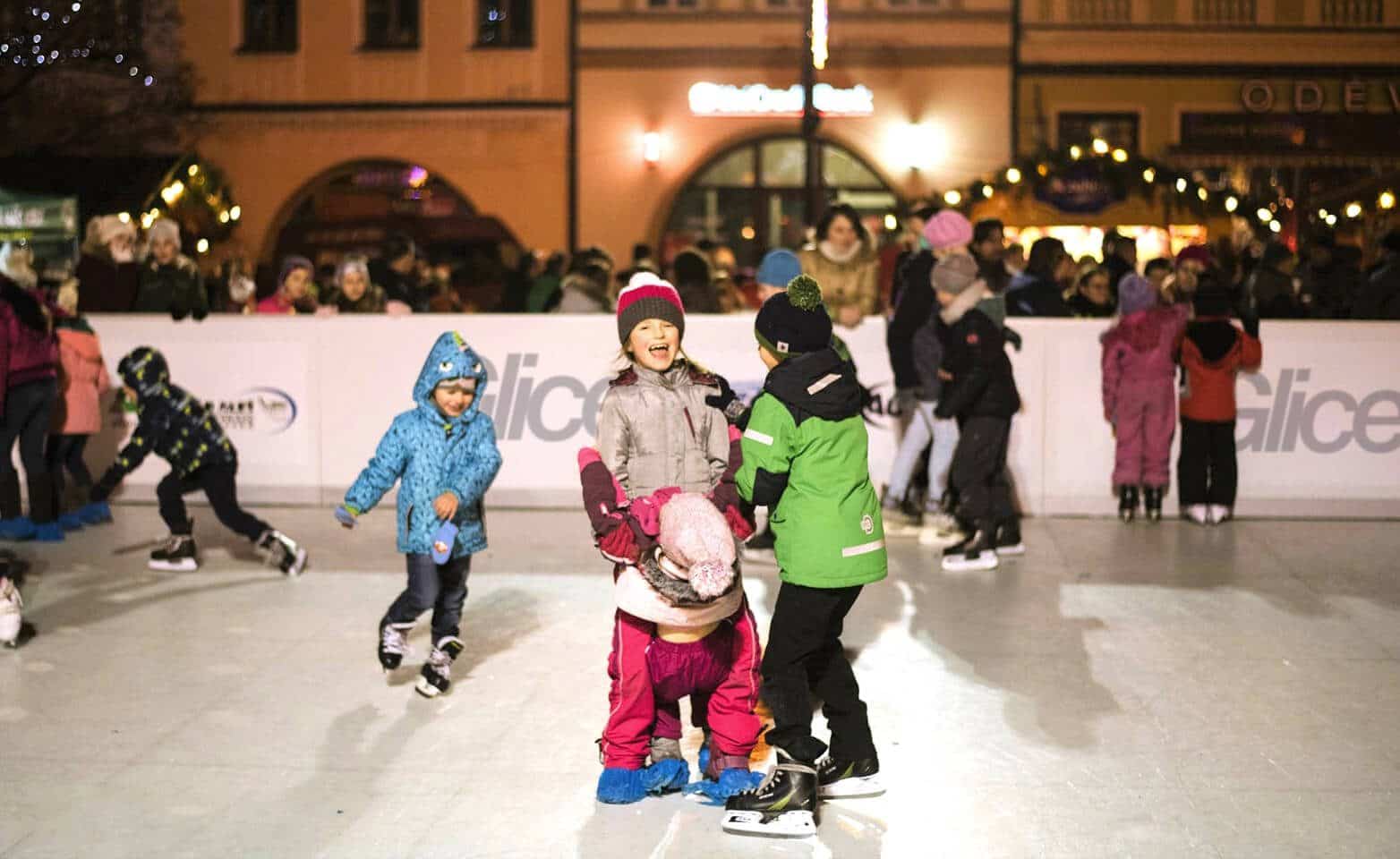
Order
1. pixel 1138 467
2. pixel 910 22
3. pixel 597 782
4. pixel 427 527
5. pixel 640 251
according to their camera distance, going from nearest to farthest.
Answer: pixel 597 782, pixel 427 527, pixel 1138 467, pixel 640 251, pixel 910 22

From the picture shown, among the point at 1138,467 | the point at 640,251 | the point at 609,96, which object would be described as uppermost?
the point at 609,96

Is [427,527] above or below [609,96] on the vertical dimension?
below

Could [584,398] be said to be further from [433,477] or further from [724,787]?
[724,787]

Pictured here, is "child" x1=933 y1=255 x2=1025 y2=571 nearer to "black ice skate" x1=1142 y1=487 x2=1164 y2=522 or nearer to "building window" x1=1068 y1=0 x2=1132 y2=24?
"black ice skate" x1=1142 y1=487 x2=1164 y2=522

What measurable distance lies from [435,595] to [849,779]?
6.76ft

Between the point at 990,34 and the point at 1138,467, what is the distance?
14193 mm

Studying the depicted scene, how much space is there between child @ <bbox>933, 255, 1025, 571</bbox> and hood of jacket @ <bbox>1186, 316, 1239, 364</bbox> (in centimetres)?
216

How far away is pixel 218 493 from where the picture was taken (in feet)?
30.8

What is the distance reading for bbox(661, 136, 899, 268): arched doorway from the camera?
976 inches

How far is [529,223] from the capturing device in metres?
25.2

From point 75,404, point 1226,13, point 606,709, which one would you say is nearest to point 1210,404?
point 606,709

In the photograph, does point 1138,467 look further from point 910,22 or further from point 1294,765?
point 910,22

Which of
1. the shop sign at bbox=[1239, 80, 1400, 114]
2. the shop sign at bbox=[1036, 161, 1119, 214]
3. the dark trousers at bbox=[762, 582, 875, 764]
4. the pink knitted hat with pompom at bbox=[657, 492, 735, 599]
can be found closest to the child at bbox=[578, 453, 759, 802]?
the pink knitted hat with pompom at bbox=[657, 492, 735, 599]

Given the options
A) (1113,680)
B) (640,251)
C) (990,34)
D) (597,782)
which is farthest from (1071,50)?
(597,782)
